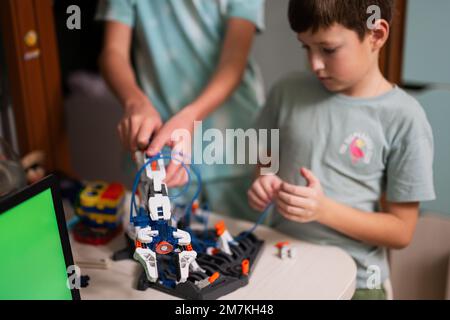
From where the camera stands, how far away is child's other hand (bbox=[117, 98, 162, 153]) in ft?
2.30

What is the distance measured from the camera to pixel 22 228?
0.50 m

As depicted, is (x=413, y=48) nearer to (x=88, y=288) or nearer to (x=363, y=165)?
(x=363, y=165)

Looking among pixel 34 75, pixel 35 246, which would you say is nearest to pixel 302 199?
pixel 35 246

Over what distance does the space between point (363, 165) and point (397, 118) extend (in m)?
0.08

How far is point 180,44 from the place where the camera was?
90 cm

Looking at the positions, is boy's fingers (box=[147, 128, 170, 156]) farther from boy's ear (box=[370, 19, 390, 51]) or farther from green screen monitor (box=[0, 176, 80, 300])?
boy's ear (box=[370, 19, 390, 51])

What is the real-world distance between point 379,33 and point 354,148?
17cm

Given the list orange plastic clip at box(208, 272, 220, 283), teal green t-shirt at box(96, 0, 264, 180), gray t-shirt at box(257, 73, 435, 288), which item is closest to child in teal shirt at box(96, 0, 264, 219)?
teal green t-shirt at box(96, 0, 264, 180)

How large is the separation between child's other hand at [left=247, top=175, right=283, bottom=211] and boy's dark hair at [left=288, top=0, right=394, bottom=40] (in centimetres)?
20

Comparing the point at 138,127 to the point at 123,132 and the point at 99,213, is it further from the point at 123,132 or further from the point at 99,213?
the point at 99,213

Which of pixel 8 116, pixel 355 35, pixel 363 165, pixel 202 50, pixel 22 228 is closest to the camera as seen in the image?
pixel 22 228

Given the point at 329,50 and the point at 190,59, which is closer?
the point at 329,50

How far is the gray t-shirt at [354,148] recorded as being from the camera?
0.68m
